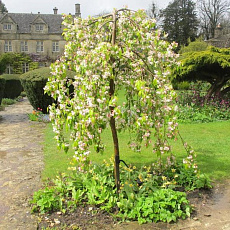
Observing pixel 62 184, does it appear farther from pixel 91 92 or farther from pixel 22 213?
pixel 91 92

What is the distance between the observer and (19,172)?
4.79 meters

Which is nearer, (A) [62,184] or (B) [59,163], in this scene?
(A) [62,184]

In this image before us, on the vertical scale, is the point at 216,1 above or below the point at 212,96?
above

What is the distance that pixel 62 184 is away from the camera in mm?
3855

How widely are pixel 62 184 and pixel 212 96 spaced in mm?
8929

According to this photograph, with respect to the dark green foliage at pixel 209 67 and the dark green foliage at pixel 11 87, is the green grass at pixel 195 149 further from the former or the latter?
the dark green foliage at pixel 11 87

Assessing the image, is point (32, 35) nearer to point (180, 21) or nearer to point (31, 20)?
point (31, 20)

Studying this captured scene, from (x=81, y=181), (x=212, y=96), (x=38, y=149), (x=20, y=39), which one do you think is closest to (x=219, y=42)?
(x=212, y=96)

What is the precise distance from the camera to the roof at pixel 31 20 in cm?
3850

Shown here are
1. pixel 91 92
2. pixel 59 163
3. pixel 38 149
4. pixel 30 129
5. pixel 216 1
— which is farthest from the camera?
pixel 216 1

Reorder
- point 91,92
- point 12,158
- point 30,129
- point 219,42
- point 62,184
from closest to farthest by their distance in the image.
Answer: point 91,92
point 62,184
point 12,158
point 30,129
point 219,42

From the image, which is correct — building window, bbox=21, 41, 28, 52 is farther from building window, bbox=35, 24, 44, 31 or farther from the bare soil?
the bare soil

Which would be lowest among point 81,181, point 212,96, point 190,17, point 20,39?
point 81,181

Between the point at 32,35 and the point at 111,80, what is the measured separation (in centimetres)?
3860
